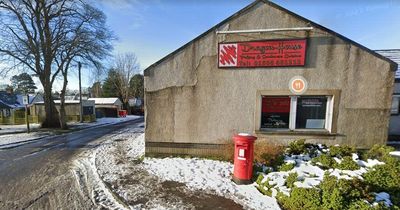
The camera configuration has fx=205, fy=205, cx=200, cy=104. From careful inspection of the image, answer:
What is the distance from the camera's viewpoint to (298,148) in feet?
20.6

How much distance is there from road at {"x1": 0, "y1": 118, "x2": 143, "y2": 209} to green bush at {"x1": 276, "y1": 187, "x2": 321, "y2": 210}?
4120 mm

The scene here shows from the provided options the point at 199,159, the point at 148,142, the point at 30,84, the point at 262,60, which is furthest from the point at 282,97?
the point at 30,84

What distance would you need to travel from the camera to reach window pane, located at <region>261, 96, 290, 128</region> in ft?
22.9

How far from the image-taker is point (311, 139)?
6828 mm

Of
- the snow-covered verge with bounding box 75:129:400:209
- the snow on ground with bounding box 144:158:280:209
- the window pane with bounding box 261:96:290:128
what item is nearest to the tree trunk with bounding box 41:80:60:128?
the snow-covered verge with bounding box 75:129:400:209

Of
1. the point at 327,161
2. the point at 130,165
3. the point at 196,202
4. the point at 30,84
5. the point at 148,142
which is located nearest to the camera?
the point at 196,202

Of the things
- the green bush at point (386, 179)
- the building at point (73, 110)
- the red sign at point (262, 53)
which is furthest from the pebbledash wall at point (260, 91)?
the building at point (73, 110)

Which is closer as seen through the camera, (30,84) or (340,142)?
(340,142)

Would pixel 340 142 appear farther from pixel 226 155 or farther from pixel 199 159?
pixel 199 159

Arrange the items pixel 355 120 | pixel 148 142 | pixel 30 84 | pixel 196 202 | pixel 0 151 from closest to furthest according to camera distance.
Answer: pixel 196 202 < pixel 355 120 < pixel 148 142 < pixel 0 151 < pixel 30 84

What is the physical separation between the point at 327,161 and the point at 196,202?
12.0ft

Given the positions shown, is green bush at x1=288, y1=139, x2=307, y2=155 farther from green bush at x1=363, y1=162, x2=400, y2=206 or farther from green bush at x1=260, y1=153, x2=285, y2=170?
green bush at x1=363, y1=162, x2=400, y2=206

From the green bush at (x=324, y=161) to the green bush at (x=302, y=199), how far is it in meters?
1.59

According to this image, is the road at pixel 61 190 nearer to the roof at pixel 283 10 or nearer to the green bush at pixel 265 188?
the green bush at pixel 265 188
